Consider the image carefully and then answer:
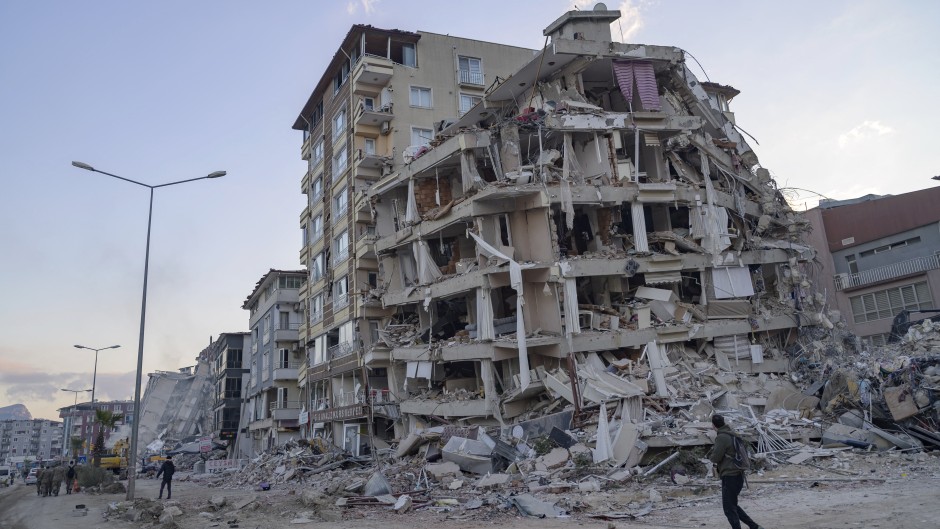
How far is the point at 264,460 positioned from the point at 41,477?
34.4ft

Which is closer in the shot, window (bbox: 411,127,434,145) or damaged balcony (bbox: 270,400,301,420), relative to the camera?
window (bbox: 411,127,434,145)

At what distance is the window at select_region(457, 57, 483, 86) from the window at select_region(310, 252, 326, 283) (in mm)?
14051

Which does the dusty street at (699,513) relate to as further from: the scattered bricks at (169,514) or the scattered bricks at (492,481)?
the scattered bricks at (492,481)

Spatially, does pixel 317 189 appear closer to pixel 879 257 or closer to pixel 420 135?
pixel 420 135

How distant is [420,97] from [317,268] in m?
12.9

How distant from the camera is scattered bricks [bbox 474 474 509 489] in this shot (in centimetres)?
1678

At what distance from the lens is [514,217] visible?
27266mm

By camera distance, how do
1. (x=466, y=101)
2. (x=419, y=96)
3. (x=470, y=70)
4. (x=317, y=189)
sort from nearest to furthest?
(x=419, y=96) → (x=466, y=101) → (x=470, y=70) → (x=317, y=189)

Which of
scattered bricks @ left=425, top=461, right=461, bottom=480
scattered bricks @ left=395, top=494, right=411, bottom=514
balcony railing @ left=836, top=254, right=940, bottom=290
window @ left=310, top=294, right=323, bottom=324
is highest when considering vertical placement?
window @ left=310, top=294, right=323, bottom=324

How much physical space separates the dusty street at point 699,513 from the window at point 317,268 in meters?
24.6

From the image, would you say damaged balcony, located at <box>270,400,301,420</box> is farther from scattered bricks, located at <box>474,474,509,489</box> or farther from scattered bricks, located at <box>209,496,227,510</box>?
scattered bricks, located at <box>474,474,509,489</box>

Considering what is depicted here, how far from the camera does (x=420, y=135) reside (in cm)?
3694

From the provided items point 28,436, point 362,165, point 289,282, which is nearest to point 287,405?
point 289,282

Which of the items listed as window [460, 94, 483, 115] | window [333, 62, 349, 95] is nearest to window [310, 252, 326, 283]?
window [333, 62, 349, 95]
